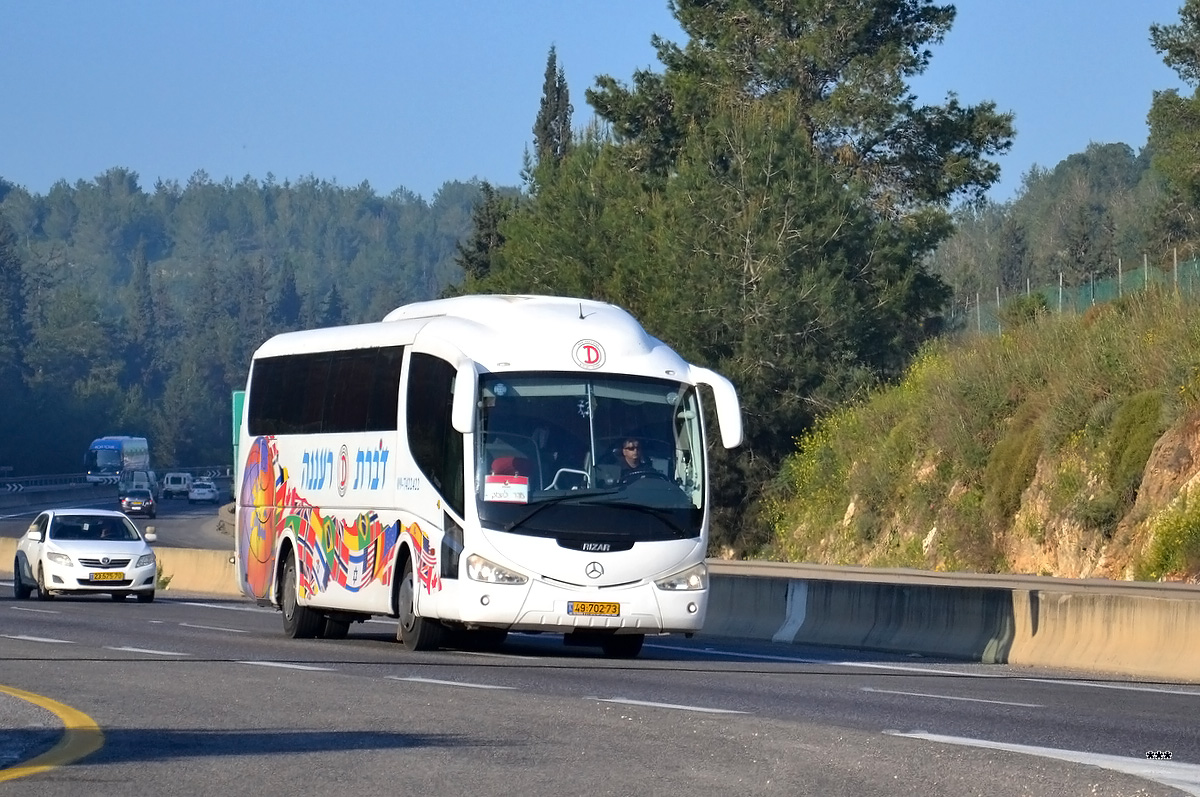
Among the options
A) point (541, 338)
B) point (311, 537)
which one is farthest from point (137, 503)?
point (541, 338)

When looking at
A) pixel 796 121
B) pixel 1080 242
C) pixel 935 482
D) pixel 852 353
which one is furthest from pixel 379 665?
pixel 1080 242

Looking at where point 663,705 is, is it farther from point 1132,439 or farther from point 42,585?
point 1132,439

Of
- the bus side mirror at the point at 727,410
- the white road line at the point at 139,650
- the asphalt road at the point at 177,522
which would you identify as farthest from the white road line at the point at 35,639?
the asphalt road at the point at 177,522

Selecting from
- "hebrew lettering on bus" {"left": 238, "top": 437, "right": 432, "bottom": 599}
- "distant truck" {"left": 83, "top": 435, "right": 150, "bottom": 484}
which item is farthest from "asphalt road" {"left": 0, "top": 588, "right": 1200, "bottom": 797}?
"distant truck" {"left": 83, "top": 435, "right": 150, "bottom": 484}

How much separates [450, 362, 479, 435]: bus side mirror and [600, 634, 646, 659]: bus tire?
2.73 metres

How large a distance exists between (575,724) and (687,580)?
660cm

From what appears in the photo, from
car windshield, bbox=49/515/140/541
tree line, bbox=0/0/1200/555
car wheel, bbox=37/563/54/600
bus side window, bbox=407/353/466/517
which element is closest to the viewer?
→ bus side window, bbox=407/353/466/517

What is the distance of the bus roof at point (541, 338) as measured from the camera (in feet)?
62.2

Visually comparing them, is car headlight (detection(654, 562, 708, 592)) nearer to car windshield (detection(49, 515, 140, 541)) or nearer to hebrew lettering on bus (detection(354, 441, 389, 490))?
hebrew lettering on bus (detection(354, 441, 389, 490))

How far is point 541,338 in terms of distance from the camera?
63.0 ft

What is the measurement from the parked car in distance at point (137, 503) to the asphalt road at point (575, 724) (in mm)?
80381

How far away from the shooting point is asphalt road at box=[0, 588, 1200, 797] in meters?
9.55

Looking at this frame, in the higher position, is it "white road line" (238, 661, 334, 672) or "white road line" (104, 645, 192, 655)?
"white road line" (238, 661, 334, 672)

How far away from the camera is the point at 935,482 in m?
44.1
